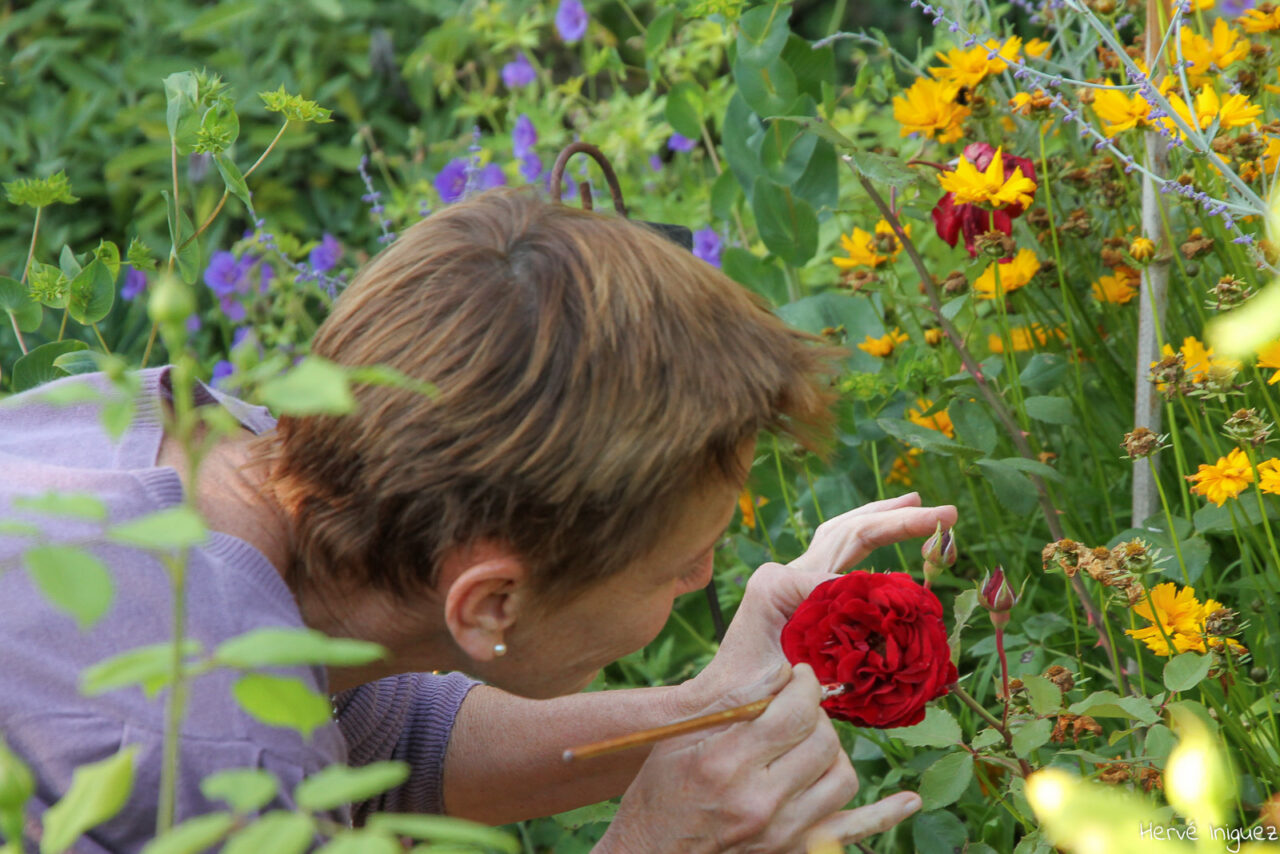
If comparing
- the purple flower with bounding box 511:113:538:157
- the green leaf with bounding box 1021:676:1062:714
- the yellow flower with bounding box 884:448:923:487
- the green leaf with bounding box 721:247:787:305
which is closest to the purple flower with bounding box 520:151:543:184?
the purple flower with bounding box 511:113:538:157

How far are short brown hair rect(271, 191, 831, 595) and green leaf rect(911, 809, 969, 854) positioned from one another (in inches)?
19.8

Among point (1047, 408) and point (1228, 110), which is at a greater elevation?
point (1228, 110)

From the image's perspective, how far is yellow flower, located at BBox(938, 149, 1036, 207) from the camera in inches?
52.4

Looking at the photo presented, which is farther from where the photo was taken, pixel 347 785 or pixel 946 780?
pixel 946 780

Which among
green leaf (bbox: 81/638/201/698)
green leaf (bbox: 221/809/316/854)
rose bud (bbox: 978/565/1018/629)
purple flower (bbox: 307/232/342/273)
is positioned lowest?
purple flower (bbox: 307/232/342/273)

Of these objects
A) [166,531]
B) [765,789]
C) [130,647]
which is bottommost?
[765,789]

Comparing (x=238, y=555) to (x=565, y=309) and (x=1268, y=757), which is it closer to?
(x=565, y=309)

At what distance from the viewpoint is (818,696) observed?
3.48ft

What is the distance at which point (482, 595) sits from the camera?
3.36ft

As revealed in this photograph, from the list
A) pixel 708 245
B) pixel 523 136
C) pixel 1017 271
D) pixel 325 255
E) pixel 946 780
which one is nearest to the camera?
pixel 946 780

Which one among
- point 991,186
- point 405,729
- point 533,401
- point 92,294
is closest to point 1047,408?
point 991,186

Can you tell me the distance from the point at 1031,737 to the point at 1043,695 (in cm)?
4

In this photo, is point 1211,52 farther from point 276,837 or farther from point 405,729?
point 276,837

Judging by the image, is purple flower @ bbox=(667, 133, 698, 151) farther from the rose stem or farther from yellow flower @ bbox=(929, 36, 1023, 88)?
the rose stem
